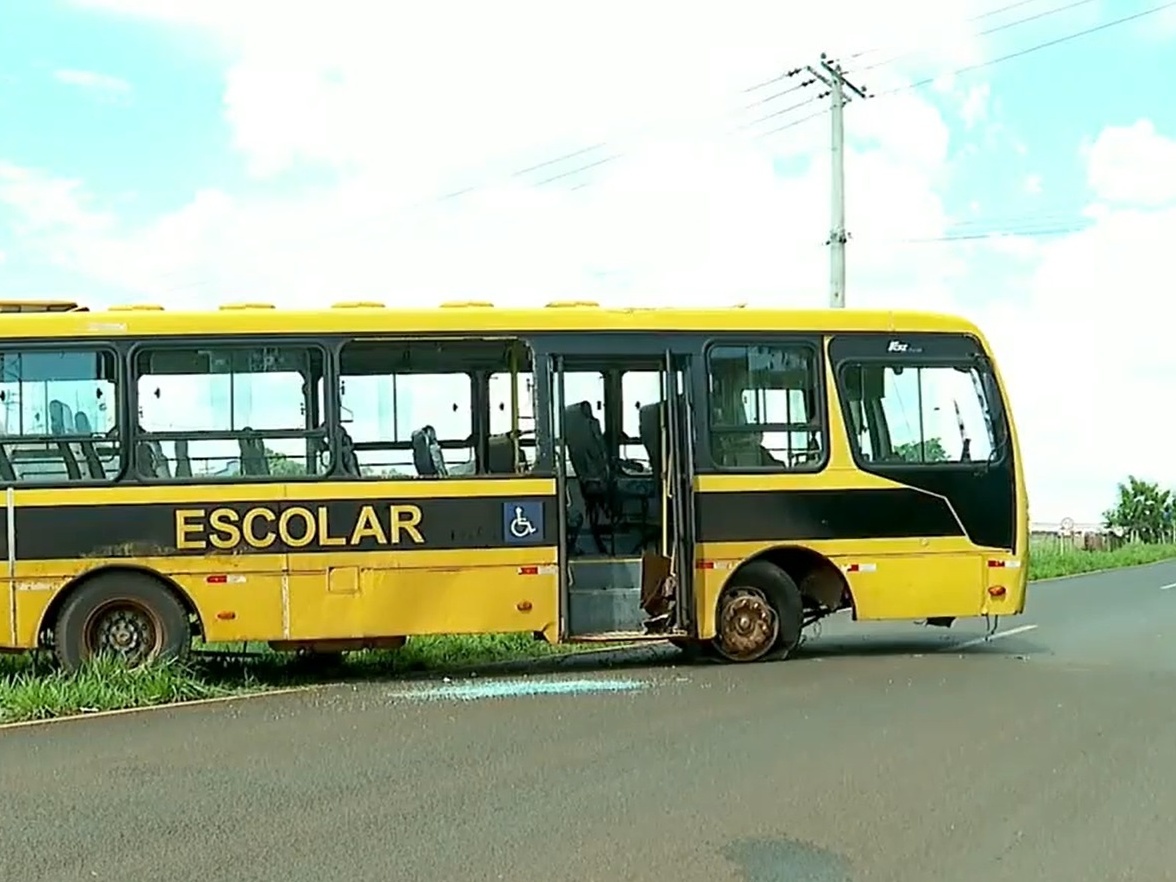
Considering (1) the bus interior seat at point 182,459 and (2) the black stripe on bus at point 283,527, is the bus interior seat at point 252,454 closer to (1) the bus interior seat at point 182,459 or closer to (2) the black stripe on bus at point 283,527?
(2) the black stripe on bus at point 283,527

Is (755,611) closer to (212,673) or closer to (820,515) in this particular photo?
(820,515)

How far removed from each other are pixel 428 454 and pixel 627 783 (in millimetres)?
4999

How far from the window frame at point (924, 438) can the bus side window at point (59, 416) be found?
6.23 m

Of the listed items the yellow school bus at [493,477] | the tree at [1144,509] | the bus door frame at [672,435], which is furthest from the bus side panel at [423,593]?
the tree at [1144,509]

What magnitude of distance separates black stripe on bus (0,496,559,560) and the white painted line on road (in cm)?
463

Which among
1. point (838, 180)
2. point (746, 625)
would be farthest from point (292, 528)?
point (838, 180)

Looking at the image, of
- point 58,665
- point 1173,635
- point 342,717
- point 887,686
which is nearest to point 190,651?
point 58,665

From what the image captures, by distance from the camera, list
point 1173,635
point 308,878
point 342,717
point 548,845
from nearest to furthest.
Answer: point 308,878
point 548,845
point 342,717
point 1173,635

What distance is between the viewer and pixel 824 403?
40.9ft

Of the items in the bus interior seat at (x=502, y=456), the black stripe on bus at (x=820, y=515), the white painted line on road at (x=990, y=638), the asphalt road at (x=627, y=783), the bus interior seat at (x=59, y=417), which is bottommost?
the white painted line on road at (x=990, y=638)

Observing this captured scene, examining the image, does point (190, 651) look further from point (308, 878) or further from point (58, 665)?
point (308, 878)

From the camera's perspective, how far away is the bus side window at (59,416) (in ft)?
36.6

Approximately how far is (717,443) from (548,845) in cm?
637

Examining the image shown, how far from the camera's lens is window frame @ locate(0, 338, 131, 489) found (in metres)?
11.1
